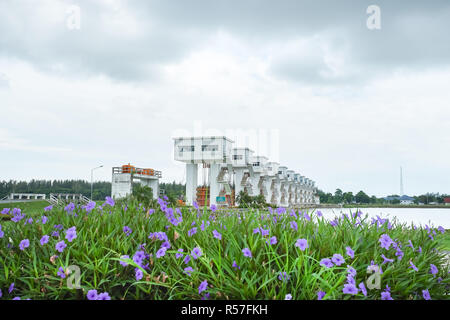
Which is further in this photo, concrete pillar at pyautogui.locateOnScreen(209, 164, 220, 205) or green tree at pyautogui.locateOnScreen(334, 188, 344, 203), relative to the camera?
green tree at pyautogui.locateOnScreen(334, 188, 344, 203)

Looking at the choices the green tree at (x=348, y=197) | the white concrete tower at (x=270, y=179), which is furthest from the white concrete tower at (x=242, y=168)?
the green tree at (x=348, y=197)

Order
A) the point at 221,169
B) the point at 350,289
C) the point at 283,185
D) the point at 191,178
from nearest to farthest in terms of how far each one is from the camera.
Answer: the point at 350,289
the point at 191,178
the point at 221,169
the point at 283,185

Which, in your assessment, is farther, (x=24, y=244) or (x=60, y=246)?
(x=24, y=244)

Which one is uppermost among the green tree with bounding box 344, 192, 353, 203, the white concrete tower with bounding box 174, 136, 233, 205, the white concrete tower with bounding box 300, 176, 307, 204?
the white concrete tower with bounding box 174, 136, 233, 205

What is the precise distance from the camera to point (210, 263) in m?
2.62

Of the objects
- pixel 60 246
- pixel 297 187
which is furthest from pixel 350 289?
pixel 297 187

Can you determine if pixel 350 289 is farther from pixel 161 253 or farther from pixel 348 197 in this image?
pixel 348 197

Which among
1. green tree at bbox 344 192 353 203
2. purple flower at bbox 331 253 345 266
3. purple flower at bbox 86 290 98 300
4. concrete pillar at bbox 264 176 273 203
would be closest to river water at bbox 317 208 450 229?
purple flower at bbox 331 253 345 266

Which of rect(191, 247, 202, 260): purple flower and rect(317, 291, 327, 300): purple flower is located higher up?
rect(191, 247, 202, 260): purple flower

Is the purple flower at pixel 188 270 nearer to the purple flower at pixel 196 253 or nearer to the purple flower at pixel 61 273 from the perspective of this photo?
the purple flower at pixel 196 253

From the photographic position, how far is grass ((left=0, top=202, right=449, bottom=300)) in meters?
2.41

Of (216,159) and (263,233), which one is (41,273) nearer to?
(263,233)

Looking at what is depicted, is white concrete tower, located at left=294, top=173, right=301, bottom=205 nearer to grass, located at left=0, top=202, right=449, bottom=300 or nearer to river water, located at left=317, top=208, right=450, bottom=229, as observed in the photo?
river water, located at left=317, top=208, right=450, bottom=229
